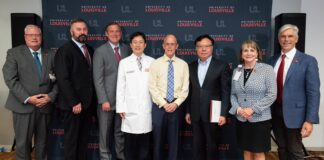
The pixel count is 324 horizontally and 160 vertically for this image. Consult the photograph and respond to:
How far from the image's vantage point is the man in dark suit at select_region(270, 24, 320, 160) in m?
2.50

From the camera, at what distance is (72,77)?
115 inches

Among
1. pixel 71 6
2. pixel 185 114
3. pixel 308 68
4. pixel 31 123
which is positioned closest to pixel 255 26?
pixel 308 68

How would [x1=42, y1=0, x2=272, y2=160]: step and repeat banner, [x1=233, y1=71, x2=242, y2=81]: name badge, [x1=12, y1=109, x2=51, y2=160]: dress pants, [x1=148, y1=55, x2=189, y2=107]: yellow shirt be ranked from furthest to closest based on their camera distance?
1. [x1=42, y1=0, x2=272, y2=160]: step and repeat banner
2. [x1=12, y1=109, x2=51, y2=160]: dress pants
3. [x1=148, y1=55, x2=189, y2=107]: yellow shirt
4. [x1=233, y1=71, x2=242, y2=81]: name badge

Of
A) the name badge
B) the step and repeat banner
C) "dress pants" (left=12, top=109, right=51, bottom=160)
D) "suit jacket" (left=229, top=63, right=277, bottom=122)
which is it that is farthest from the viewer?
the step and repeat banner

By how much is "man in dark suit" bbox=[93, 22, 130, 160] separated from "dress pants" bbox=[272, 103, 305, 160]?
1.79 metres

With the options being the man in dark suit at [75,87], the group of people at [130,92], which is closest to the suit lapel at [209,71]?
the group of people at [130,92]

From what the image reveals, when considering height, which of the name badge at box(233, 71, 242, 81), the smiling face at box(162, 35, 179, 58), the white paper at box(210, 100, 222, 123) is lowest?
the white paper at box(210, 100, 222, 123)

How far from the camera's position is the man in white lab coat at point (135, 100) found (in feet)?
9.50

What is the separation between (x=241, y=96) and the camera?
2.57 meters

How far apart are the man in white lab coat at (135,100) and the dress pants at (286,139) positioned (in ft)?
4.42

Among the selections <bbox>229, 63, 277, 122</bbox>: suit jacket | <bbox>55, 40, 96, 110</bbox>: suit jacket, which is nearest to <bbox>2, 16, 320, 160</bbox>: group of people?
<bbox>55, 40, 96, 110</bbox>: suit jacket

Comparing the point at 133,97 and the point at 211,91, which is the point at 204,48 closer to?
the point at 211,91

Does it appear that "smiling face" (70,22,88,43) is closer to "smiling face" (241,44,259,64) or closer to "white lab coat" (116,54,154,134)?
"white lab coat" (116,54,154,134)

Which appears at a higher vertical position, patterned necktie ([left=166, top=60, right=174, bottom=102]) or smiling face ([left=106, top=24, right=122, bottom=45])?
smiling face ([left=106, top=24, right=122, bottom=45])
